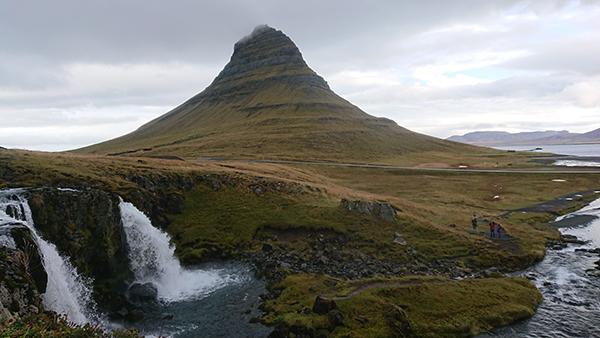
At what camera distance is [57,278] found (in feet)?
115

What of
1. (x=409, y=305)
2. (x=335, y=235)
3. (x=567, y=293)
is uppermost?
(x=335, y=235)

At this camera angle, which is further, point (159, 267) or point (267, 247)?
point (267, 247)

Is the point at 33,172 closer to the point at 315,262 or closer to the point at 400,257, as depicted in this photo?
the point at 315,262

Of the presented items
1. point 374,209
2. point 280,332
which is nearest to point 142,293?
point 280,332

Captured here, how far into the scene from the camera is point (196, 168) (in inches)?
2938

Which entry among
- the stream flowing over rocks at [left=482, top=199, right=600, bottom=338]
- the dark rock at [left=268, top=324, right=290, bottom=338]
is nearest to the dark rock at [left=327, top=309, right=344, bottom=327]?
the dark rock at [left=268, top=324, right=290, bottom=338]

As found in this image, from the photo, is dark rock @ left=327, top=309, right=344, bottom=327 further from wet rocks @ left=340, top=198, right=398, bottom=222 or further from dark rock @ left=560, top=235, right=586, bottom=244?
dark rock @ left=560, top=235, right=586, bottom=244

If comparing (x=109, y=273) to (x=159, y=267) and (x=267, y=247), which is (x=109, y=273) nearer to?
(x=159, y=267)

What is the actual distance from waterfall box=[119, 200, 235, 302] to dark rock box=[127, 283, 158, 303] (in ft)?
4.05

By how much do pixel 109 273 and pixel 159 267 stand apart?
5.36m

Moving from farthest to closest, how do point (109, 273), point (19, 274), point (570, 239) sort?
point (570, 239), point (109, 273), point (19, 274)

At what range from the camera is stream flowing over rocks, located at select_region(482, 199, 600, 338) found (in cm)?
3419

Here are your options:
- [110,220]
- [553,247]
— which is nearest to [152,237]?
[110,220]

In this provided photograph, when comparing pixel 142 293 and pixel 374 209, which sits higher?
pixel 374 209
